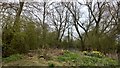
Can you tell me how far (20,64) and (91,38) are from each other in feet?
26.4

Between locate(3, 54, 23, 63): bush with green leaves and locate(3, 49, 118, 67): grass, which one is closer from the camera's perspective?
locate(3, 49, 118, 67): grass

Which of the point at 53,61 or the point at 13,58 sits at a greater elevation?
the point at 13,58

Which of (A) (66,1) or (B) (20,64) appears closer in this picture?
(B) (20,64)

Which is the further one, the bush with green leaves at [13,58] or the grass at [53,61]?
the bush with green leaves at [13,58]

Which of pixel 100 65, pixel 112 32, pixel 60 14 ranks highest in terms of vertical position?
pixel 60 14

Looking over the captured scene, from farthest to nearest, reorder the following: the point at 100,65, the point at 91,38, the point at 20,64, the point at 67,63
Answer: the point at 91,38 → the point at 100,65 → the point at 67,63 → the point at 20,64

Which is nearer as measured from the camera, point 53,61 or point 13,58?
point 53,61

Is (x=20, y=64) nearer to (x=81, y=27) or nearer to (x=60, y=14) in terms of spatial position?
(x=81, y=27)

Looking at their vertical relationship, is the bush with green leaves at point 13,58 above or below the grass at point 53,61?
above

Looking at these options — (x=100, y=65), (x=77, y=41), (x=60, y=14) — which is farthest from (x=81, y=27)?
(x=100, y=65)

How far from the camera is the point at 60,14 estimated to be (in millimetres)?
22547

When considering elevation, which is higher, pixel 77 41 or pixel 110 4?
pixel 110 4

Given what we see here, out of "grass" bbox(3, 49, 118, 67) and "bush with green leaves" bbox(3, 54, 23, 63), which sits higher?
"bush with green leaves" bbox(3, 54, 23, 63)

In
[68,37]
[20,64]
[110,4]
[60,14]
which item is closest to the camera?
[20,64]
